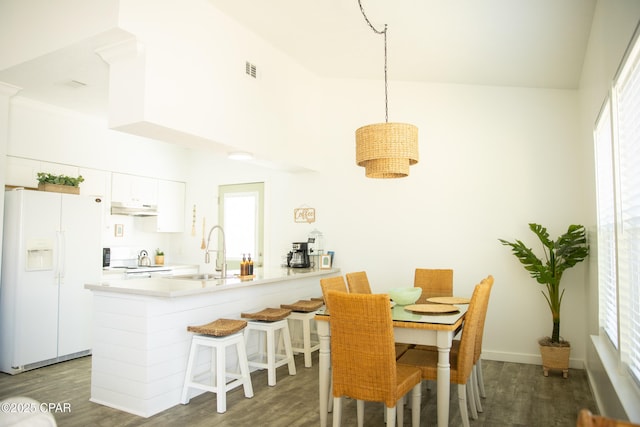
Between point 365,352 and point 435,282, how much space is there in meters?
2.06

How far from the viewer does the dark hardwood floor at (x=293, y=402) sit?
303 cm

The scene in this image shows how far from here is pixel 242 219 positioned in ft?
20.5

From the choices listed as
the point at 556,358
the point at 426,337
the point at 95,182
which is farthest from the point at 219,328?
the point at 95,182

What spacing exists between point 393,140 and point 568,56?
1.87 meters

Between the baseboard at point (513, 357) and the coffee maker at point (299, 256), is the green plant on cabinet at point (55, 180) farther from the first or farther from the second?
the baseboard at point (513, 357)

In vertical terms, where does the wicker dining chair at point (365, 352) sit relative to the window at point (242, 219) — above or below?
below

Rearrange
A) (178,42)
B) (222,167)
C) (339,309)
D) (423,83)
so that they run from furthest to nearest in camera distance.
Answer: (222,167), (423,83), (178,42), (339,309)

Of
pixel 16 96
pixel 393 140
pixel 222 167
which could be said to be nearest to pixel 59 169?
pixel 16 96

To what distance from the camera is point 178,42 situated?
336cm

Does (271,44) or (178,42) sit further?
(271,44)

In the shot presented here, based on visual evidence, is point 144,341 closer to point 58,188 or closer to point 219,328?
point 219,328

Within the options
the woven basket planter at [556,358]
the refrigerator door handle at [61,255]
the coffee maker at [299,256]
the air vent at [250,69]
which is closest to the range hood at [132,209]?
the refrigerator door handle at [61,255]

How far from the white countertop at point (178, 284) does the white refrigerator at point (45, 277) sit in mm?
772

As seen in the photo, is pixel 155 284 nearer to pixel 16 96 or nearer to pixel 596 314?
pixel 16 96
